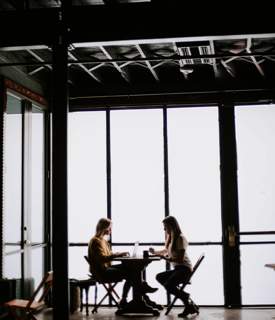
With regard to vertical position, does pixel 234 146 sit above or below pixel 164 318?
above

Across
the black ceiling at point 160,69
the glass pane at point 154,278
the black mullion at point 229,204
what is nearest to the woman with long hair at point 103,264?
the glass pane at point 154,278

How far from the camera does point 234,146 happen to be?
29.4 ft

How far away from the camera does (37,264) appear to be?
888 centimetres

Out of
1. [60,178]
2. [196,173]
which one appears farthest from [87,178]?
[60,178]

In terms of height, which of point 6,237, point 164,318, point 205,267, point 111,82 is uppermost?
point 111,82

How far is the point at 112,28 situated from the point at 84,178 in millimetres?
4141

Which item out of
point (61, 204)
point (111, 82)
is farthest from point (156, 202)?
point (61, 204)

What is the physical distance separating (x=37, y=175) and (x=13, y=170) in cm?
104

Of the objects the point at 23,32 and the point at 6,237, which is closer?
the point at 23,32

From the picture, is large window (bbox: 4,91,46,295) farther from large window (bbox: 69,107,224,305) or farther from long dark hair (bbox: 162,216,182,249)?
long dark hair (bbox: 162,216,182,249)

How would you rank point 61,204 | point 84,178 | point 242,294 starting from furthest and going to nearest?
A: point 84,178 < point 242,294 < point 61,204

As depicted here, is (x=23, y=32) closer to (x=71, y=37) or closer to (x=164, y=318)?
(x=71, y=37)

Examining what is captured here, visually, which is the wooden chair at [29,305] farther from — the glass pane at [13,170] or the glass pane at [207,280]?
the glass pane at [207,280]

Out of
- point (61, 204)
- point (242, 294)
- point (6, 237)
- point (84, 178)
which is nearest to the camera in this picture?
point (61, 204)
